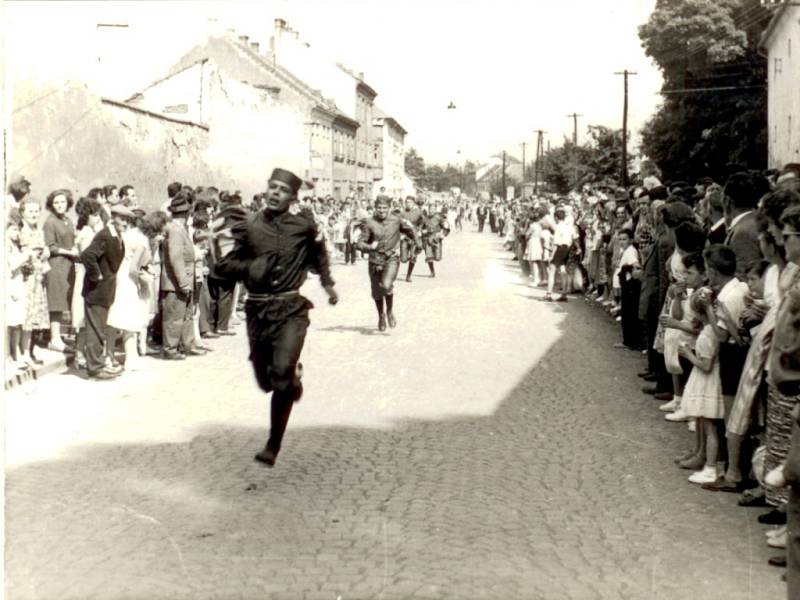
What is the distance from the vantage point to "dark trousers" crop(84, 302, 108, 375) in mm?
11000

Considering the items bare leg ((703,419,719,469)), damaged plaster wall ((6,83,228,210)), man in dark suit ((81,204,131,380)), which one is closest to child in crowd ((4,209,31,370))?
man in dark suit ((81,204,131,380))

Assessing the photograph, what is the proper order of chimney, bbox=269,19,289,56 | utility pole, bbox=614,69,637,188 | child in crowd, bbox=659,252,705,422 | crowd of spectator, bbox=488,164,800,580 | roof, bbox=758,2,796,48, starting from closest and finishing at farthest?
crowd of spectator, bbox=488,164,800,580 → child in crowd, bbox=659,252,705,422 → roof, bbox=758,2,796,48 → utility pole, bbox=614,69,637,188 → chimney, bbox=269,19,289,56

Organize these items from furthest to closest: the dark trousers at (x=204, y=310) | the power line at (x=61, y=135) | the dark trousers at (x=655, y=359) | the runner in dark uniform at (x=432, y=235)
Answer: the runner in dark uniform at (x=432, y=235) → the power line at (x=61, y=135) → the dark trousers at (x=204, y=310) → the dark trousers at (x=655, y=359)

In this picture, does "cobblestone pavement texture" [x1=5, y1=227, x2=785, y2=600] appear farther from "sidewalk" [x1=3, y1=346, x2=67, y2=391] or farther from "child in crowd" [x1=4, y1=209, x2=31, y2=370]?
"child in crowd" [x1=4, y1=209, x2=31, y2=370]

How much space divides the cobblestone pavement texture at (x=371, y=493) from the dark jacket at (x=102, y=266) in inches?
35.4

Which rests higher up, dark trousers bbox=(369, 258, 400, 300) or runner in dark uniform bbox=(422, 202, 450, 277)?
runner in dark uniform bbox=(422, 202, 450, 277)

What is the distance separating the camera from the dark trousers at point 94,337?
36.1ft

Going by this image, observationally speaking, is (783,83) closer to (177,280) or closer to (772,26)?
(772,26)

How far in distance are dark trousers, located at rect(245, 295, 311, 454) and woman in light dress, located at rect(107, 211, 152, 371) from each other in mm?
4311

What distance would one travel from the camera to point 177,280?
40.5ft

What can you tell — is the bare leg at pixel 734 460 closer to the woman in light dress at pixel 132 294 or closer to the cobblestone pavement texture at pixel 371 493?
the cobblestone pavement texture at pixel 371 493

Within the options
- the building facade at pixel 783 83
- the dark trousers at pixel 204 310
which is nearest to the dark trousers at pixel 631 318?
the dark trousers at pixel 204 310

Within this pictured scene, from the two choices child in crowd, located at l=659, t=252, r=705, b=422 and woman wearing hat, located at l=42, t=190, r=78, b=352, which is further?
woman wearing hat, located at l=42, t=190, r=78, b=352

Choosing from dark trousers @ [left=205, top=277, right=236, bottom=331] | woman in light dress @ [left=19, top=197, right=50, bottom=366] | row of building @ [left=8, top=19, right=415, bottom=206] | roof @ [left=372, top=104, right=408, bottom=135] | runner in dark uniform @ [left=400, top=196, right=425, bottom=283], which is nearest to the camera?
woman in light dress @ [left=19, top=197, right=50, bottom=366]
